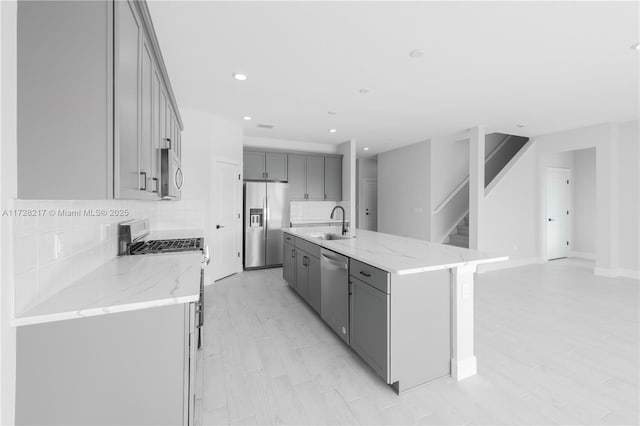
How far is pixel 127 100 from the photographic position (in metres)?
1.25

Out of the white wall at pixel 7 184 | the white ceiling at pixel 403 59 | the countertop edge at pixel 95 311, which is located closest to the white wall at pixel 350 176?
the white ceiling at pixel 403 59

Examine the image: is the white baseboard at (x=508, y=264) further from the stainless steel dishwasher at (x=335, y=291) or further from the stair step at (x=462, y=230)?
the stainless steel dishwasher at (x=335, y=291)

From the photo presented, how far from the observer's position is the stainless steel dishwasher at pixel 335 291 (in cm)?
232

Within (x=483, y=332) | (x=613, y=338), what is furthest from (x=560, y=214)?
(x=483, y=332)

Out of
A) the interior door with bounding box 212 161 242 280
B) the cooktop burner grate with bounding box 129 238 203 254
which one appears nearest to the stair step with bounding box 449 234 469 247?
the interior door with bounding box 212 161 242 280

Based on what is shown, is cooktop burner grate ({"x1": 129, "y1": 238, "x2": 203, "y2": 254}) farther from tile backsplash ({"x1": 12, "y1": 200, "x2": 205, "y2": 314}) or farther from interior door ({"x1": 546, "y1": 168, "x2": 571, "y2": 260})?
interior door ({"x1": 546, "y1": 168, "x2": 571, "y2": 260})

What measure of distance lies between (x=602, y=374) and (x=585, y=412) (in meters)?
0.60

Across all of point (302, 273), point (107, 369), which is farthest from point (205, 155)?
point (107, 369)

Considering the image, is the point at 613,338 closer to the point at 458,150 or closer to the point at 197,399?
the point at 197,399

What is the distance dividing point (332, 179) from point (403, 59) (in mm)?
3710

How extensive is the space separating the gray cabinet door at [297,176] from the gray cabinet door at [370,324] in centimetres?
384

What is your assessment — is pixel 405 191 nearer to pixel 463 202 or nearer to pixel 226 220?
pixel 463 202

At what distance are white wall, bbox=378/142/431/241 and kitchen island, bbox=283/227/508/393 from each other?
4064 mm

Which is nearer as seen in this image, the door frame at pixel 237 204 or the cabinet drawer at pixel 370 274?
the cabinet drawer at pixel 370 274
